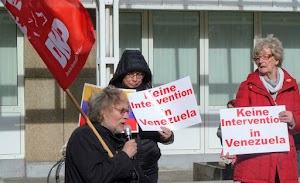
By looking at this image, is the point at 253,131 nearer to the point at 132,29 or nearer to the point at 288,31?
the point at 132,29

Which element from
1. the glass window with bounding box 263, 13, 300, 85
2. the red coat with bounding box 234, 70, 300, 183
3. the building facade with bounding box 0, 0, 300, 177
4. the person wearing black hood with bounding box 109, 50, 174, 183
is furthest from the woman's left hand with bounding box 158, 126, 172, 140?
the glass window with bounding box 263, 13, 300, 85

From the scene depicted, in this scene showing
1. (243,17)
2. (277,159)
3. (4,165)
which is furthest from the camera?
(243,17)

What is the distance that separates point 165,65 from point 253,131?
23.3ft

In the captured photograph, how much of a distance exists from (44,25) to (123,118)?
101 centimetres

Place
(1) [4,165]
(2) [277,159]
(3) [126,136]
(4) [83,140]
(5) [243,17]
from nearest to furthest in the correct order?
1. (4) [83,140]
2. (3) [126,136]
3. (2) [277,159]
4. (1) [4,165]
5. (5) [243,17]

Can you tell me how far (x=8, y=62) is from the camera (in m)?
13.6

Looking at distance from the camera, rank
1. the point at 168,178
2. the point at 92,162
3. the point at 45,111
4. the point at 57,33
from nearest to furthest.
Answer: the point at 92,162, the point at 57,33, the point at 168,178, the point at 45,111

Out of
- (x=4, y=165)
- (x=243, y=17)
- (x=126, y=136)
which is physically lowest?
(x=4, y=165)

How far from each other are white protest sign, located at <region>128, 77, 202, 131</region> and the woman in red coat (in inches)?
19.6

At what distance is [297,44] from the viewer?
1470 centimetres

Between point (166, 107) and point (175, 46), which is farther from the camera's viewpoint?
point (175, 46)

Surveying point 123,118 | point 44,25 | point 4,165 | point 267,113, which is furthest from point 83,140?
point 4,165

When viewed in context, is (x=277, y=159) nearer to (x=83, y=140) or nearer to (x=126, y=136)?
(x=126, y=136)

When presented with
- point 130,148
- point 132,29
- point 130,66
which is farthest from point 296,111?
point 132,29
